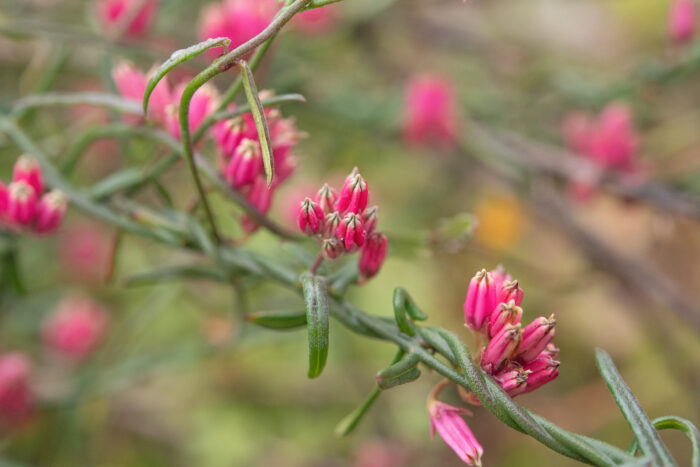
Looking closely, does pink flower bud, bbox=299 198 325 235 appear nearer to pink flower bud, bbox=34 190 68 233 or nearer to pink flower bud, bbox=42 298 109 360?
pink flower bud, bbox=34 190 68 233

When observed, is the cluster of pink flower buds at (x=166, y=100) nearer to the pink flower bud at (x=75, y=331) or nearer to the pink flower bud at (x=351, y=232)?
the pink flower bud at (x=351, y=232)

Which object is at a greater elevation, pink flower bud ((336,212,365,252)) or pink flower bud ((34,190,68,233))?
pink flower bud ((336,212,365,252))

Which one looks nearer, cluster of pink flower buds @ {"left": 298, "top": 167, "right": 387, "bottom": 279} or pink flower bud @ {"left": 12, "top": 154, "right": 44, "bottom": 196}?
cluster of pink flower buds @ {"left": 298, "top": 167, "right": 387, "bottom": 279}

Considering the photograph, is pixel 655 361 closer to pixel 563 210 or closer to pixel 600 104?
pixel 563 210

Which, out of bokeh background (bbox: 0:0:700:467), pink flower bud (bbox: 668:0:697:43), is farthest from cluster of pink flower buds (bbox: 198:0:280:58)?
pink flower bud (bbox: 668:0:697:43)

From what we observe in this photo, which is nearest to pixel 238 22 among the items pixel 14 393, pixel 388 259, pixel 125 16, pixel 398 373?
pixel 125 16

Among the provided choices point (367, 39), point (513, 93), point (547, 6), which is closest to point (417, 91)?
point (513, 93)

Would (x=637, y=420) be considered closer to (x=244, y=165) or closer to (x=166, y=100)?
(x=244, y=165)
